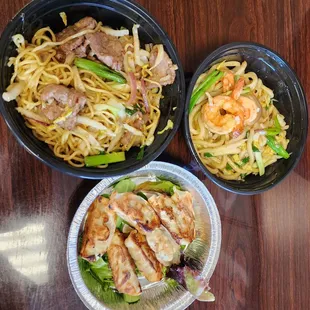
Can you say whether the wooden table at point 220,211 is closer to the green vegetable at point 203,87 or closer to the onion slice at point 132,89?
the green vegetable at point 203,87

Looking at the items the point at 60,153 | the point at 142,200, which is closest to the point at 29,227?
the point at 60,153

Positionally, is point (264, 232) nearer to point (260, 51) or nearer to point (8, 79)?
point (260, 51)

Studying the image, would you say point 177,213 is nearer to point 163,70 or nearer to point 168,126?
point 168,126

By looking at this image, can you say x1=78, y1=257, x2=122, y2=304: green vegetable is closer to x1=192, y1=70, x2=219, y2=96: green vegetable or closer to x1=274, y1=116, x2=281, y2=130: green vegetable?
x1=192, y1=70, x2=219, y2=96: green vegetable

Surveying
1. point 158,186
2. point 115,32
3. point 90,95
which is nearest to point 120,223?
point 158,186

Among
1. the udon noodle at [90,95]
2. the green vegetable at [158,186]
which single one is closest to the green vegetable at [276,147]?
the green vegetable at [158,186]

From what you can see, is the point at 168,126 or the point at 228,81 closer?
the point at 168,126
